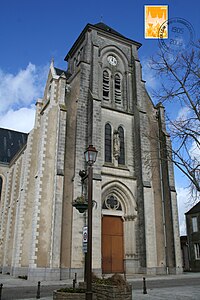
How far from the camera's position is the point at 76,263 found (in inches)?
634

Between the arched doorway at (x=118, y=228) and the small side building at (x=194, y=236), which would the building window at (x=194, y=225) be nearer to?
the small side building at (x=194, y=236)

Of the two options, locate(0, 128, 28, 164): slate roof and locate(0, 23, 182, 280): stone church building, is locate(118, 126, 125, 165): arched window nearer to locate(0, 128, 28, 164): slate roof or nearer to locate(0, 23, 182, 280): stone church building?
locate(0, 23, 182, 280): stone church building

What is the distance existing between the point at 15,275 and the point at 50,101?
1156 cm

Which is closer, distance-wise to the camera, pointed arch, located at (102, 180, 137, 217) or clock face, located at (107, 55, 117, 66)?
pointed arch, located at (102, 180, 137, 217)

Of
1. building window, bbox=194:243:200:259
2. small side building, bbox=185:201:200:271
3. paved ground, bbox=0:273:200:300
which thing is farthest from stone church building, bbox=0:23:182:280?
building window, bbox=194:243:200:259

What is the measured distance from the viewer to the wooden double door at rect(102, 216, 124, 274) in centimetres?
1778

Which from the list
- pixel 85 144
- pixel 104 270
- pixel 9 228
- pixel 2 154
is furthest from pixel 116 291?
pixel 2 154

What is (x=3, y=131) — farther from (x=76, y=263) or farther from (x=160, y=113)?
(x=76, y=263)

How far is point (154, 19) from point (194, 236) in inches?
1059

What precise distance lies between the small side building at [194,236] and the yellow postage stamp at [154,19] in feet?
86.0

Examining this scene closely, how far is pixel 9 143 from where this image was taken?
112 feet

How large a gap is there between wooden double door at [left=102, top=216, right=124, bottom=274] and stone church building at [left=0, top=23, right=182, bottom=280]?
59 mm

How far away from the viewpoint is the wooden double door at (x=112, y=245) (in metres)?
17.8

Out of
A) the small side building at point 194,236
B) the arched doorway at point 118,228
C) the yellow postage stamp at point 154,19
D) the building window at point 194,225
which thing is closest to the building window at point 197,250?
the small side building at point 194,236
